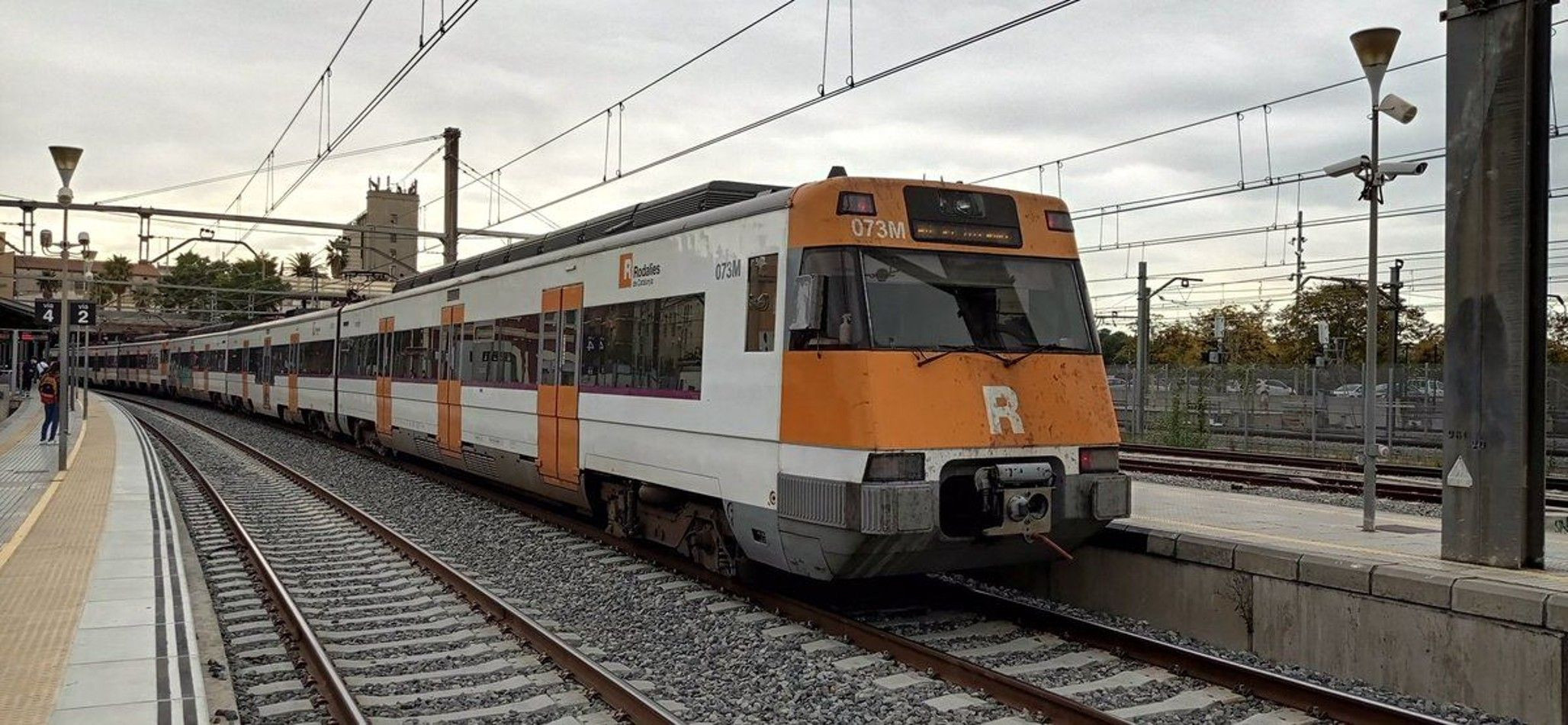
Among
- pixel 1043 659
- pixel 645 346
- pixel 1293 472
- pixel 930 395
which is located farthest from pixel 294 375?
pixel 1043 659

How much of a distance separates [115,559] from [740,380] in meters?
5.68

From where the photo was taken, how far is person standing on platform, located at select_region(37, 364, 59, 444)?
21609 mm

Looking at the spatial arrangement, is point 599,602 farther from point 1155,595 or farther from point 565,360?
point 1155,595

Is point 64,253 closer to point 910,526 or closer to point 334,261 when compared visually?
point 910,526

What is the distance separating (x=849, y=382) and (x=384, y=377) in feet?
44.9

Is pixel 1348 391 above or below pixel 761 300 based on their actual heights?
below

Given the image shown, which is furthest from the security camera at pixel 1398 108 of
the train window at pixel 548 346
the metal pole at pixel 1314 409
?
the metal pole at pixel 1314 409

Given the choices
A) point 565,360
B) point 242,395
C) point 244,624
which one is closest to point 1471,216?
point 565,360

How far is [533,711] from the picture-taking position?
6.25 meters

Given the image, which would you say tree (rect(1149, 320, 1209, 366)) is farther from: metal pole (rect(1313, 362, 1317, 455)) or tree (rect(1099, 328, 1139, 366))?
metal pole (rect(1313, 362, 1317, 455))

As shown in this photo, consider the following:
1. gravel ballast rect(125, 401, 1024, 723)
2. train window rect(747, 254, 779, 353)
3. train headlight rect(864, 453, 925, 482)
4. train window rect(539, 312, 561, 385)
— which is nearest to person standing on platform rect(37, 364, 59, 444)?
gravel ballast rect(125, 401, 1024, 723)

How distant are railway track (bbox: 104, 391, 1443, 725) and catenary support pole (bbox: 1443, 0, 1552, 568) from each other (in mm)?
2103

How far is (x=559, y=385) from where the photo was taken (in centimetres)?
→ 1157

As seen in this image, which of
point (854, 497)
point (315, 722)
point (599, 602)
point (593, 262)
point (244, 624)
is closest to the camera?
point (315, 722)
